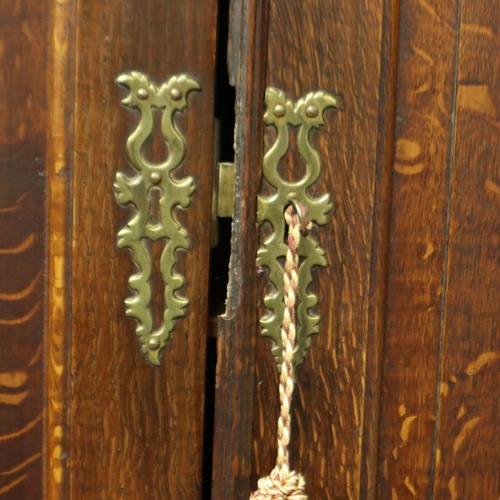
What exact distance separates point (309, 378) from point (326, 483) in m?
0.10

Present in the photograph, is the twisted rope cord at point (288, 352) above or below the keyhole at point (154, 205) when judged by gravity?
below

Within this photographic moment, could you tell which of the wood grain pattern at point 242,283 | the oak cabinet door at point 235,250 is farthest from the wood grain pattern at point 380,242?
the wood grain pattern at point 242,283

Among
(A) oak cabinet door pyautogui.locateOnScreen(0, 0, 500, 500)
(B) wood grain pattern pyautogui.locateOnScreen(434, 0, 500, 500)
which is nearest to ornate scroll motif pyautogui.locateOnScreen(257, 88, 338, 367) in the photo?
(A) oak cabinet door pyautogui.locateOnScreen(0, 0, 500, 500)

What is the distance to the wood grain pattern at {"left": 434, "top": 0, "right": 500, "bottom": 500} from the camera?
64 centimetres

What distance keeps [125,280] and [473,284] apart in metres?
0.32

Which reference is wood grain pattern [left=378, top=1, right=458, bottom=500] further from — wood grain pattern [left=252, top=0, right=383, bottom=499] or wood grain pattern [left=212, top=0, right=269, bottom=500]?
wood grain pattern [left=212, top=0, right=269, bottom=500]

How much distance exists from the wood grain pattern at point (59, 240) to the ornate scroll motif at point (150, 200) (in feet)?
0.15

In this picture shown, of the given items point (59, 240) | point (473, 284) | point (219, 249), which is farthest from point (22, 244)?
point (473, 284)

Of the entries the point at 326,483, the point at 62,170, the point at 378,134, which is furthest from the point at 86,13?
the point at 326,483

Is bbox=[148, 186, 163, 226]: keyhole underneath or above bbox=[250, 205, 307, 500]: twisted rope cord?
above

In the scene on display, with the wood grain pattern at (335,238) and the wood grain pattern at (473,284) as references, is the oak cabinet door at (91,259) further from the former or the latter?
the wood grain pattern at (473,284)

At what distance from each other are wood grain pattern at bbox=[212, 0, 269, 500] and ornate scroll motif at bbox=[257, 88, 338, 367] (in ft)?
0.09

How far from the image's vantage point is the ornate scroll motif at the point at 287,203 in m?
0.62

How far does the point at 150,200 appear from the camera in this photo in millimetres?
609
